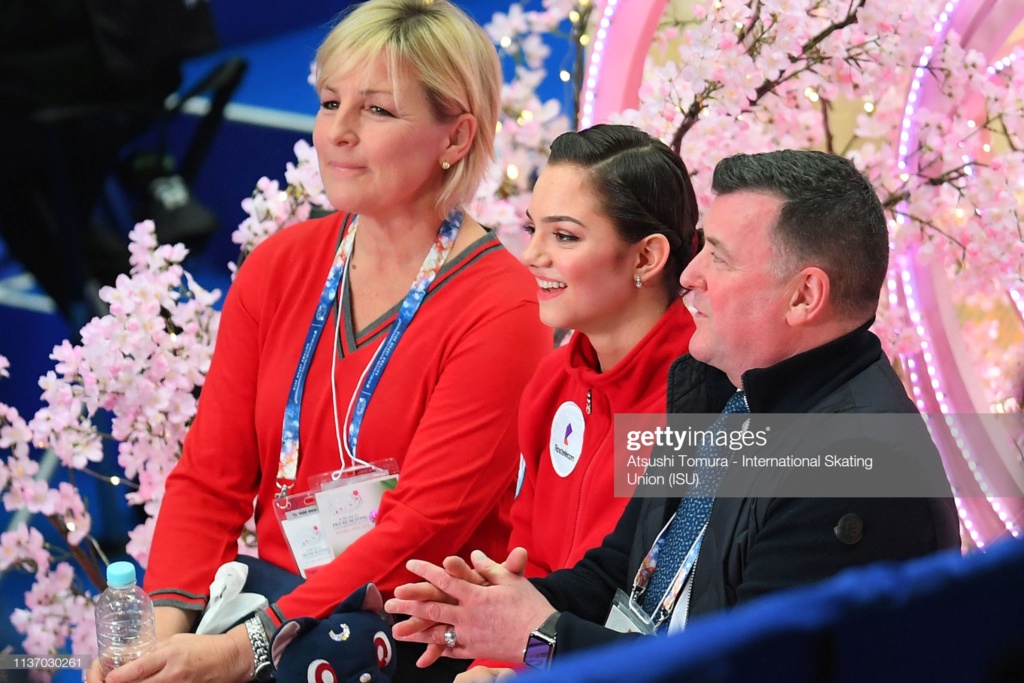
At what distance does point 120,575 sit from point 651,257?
1073 millimetres

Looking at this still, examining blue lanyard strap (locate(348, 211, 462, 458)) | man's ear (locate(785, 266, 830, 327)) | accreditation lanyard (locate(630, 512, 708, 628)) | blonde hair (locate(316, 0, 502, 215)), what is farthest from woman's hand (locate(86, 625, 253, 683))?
man's ear (locate(785, 266, 830, 327))

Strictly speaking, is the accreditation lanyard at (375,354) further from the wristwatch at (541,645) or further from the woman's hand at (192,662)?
the wristwatch at (541,645)

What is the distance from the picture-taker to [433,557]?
7.59 ft

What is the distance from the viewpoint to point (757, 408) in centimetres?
171

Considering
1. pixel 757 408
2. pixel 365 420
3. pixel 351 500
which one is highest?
pixel 365 420

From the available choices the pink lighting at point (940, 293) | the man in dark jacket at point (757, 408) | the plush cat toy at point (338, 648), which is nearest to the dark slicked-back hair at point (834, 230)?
the man in dark jacket at point (757, 408)

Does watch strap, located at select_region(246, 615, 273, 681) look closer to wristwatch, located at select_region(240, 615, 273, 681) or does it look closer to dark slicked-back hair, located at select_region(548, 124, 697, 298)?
wristwatch, located at select_region(240, 615, 273, 681)

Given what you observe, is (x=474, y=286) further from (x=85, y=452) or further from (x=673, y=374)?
(x=85, y=452)

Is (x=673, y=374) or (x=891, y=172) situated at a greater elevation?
(x=891, y=172)

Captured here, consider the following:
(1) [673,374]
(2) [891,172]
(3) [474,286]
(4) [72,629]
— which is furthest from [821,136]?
(4) [72,629]

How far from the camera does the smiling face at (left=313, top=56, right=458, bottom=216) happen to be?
2361mm

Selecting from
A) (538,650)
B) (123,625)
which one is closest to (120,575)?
(123,625)

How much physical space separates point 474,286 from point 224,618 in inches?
31.6

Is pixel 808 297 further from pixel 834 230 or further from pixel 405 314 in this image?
pixel 405 314
